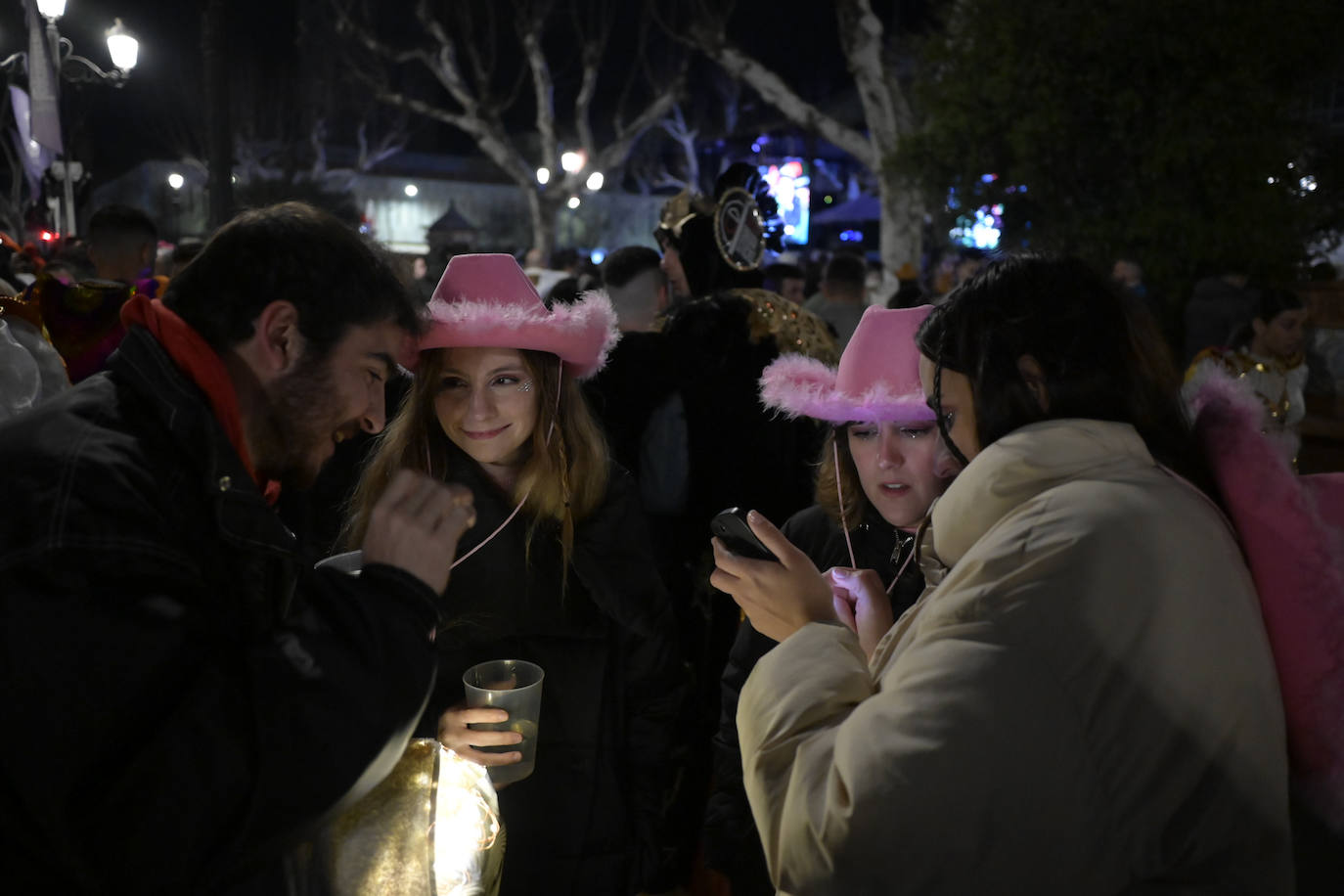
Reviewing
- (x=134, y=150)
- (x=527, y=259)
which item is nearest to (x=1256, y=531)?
(x=527, y=259)

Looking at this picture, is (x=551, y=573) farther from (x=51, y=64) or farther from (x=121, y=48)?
(x=121, y=48)

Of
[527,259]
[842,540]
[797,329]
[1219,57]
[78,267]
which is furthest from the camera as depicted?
[527,259]

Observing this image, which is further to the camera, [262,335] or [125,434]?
[262,335]

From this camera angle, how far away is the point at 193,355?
145 centimetres

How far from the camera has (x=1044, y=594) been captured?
4.26 ft

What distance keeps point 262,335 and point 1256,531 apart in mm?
1473

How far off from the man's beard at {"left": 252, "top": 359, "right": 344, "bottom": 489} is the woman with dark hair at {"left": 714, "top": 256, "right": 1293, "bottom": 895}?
916 mm

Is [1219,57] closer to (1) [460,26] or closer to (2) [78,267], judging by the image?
(2) [78,267]

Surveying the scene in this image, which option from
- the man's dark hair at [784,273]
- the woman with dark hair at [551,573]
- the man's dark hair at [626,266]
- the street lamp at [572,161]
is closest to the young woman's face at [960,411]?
the woman with dark hair at [551,573]

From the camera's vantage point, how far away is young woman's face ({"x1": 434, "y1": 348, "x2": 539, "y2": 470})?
9.27ft

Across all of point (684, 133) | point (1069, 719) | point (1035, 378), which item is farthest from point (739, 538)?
point (684, 133)

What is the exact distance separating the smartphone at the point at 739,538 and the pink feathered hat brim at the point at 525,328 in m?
1.00

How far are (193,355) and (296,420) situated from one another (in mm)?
190

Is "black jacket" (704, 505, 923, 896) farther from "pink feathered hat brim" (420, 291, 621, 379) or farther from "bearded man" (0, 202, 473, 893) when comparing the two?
"bearded man" (0, 202, 473, 893)
